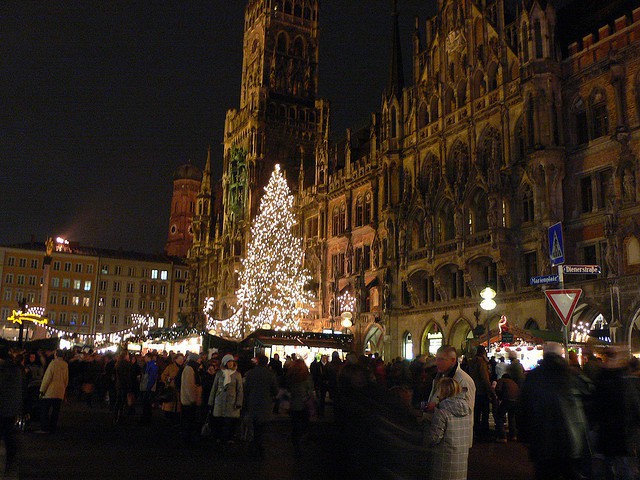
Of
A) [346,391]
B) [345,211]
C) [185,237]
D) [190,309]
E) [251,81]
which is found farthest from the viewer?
[185,237]

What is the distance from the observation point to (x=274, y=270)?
153ft

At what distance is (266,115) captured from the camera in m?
64.9

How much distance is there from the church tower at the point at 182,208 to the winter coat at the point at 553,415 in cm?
10382

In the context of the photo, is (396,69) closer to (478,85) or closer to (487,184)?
(478,85)

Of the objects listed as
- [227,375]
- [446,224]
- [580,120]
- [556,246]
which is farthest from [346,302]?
[227,375]

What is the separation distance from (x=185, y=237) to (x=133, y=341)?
6541 centimetres

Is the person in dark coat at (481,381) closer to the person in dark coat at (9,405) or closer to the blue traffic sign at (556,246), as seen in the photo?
the blue traffic sign at (556,246)

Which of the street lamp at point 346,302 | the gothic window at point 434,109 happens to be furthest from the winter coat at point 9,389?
the street lamp at point 346,302

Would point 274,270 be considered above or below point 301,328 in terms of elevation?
above

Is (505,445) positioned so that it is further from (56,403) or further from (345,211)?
(345,211)

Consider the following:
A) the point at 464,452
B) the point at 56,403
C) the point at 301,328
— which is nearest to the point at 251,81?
the point at 301,328

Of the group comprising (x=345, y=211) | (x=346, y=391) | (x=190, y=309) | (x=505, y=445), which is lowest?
(x=505, y=445)

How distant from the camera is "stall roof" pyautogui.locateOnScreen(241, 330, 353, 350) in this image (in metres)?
30.7

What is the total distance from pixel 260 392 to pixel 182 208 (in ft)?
324
